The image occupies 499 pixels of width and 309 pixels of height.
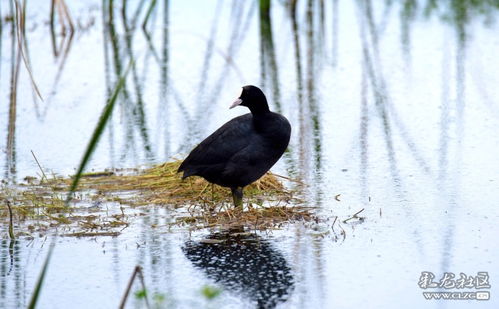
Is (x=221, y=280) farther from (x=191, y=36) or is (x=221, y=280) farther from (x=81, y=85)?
(x=191, y=36)

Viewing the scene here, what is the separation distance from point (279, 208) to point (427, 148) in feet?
5.42

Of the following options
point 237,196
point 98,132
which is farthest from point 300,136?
point 98,132

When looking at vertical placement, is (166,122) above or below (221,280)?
above

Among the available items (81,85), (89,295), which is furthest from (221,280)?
(81,85)

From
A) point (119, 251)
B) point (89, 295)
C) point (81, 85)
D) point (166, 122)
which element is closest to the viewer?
point (89, 295)

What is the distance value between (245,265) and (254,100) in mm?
1126

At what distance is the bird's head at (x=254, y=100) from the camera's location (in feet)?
17.5

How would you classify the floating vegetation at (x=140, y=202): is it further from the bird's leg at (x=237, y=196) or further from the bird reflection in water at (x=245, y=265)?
the bird reflection in water at (x=245, y=265)

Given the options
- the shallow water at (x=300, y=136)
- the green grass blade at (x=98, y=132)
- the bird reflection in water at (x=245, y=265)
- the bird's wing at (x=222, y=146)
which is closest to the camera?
the green grass blade at (x=98, y=132)

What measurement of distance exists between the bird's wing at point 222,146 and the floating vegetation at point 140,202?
0.25 meters

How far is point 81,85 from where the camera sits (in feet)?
28.5

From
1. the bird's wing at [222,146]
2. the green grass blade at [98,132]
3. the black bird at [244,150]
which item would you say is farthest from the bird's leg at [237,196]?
the green grass blade at [98,132]

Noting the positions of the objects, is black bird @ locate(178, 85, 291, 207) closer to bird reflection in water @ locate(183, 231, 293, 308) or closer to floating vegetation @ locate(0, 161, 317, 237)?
floating vegetation @ locate(0, 161, 317, 237)

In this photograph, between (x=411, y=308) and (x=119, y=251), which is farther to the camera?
(x=119, y=251)
